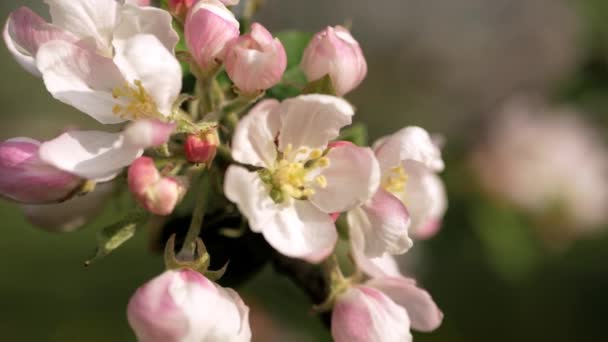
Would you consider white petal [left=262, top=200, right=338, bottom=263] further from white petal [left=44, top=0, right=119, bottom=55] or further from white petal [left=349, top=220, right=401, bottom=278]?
white petal [left=44, top=0, right=119, bottom=55]

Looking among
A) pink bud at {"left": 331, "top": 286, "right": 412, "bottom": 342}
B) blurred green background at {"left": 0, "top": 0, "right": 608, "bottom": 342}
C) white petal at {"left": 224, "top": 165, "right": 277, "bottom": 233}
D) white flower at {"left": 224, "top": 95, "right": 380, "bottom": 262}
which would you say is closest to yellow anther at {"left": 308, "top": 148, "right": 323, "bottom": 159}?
white flower at {"left": 224, "top": 95, "right": 380, "bottom": 262}

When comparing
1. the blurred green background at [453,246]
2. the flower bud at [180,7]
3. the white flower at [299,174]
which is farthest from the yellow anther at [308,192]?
the blurred green background at [453,246]

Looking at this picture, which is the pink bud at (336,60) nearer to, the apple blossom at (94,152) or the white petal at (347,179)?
the white petal at (347,179)

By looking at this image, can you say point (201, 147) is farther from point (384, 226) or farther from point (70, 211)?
point (70, 211)

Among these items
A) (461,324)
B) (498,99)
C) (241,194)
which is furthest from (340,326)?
(498,99)

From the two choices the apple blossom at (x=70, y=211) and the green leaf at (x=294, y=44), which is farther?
the green leaf at (x=294, y=44)

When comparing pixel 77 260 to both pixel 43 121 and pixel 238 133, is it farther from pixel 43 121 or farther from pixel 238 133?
pixel 238 133
